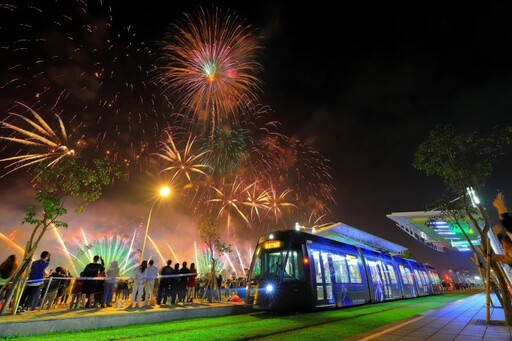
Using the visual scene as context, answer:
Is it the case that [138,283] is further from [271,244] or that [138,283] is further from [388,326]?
[388,326]

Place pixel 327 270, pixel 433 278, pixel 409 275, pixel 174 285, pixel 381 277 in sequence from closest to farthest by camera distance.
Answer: pixel 327 270 < pixel 174 285 < pixel 381 277 < pixel 409 275 < pixel 433 278

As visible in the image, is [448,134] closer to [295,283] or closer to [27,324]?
[295,283]

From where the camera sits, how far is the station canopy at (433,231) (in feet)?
141

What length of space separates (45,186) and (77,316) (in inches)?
190

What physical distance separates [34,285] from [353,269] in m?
13.9

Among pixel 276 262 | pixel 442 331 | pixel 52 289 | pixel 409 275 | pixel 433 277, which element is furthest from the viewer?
pixel 433 277

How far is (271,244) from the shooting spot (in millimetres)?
13633

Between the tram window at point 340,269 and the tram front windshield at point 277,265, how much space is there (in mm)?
2688

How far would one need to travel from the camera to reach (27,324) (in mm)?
7523

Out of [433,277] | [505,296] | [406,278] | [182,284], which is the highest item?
[433,277]

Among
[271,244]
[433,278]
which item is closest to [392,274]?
[271,244]

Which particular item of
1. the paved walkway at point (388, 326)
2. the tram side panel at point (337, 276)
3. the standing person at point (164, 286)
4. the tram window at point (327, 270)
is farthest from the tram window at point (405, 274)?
the standing person at point (164, 286)

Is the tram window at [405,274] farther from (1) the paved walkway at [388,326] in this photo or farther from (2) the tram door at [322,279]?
(1) the paved walkway at [388,326]

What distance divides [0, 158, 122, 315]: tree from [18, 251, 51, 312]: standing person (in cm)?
50
